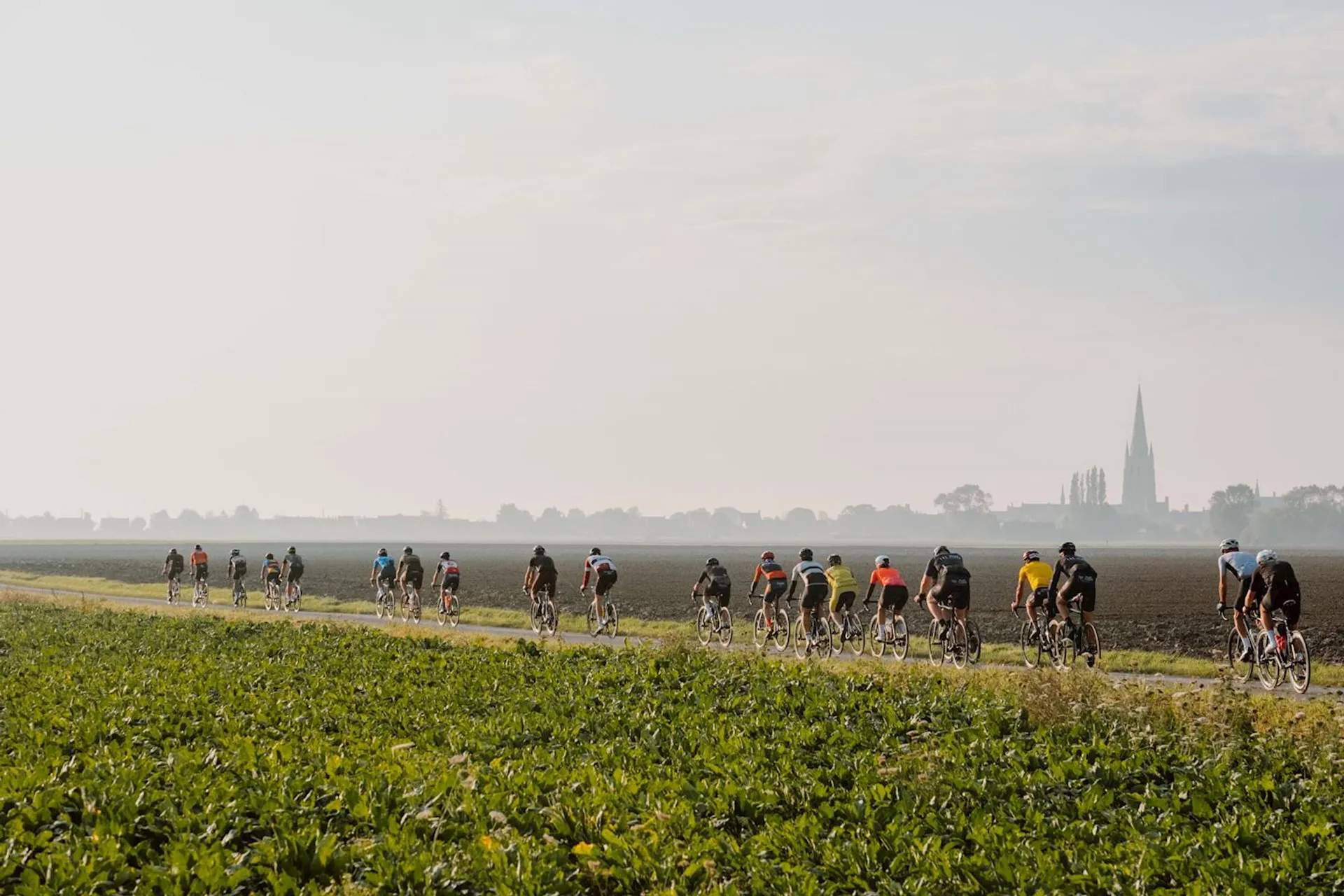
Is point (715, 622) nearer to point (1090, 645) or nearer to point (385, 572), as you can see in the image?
point (1090, 645)

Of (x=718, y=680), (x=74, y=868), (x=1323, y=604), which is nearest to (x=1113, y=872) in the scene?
(x=74, y=868)

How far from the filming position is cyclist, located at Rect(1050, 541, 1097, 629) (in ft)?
69.5

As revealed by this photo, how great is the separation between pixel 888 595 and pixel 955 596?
1.58 m

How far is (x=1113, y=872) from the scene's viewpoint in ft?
33.0

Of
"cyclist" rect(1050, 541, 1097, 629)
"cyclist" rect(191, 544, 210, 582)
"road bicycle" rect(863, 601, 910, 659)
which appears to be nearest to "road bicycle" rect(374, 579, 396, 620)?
"cyclist" rect(191, 544, 210, 582)

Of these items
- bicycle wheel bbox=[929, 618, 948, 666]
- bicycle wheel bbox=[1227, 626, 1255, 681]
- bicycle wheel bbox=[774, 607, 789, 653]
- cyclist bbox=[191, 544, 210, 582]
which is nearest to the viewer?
bicycle wheel bbox=[1227, 626, 1255, 681]

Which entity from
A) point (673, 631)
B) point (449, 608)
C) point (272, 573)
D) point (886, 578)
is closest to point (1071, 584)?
point (886, 578)

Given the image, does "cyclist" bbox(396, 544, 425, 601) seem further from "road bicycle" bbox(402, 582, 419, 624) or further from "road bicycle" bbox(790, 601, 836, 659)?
"road bicycle" bbox(790, 601, 836, 659)

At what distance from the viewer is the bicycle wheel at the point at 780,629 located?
27.0 metres

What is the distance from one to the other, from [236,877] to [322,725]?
661 centimetres

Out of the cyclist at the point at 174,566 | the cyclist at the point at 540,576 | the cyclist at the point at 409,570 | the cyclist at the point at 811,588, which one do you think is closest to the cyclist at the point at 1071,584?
the cyclist at the point at 811,588

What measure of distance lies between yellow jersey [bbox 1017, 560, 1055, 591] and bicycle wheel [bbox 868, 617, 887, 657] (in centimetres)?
314

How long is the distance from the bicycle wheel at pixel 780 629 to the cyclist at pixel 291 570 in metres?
21.0

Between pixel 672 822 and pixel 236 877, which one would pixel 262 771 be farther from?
pixel 672 822
